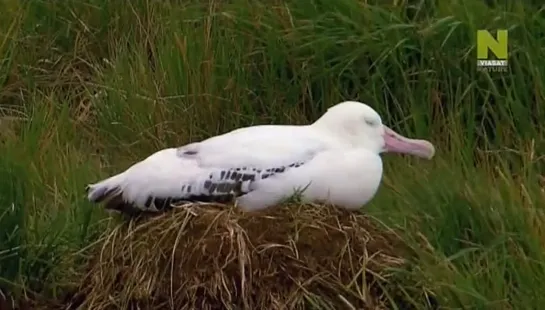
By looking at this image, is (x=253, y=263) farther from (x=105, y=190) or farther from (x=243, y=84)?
(x=243, y=84)

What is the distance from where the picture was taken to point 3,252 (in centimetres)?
529

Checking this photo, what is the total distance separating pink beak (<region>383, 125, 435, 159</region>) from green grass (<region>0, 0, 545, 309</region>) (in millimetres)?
93

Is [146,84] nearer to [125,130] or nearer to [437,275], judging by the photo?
[125,130]

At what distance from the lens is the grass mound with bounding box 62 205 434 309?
491 centimetres

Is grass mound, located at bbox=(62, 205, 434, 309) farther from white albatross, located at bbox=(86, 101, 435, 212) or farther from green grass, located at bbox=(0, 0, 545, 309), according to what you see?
green grass, located at bbox=(0, 0, 545, 309)

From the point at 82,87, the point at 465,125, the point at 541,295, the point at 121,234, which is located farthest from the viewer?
the point at 82,87

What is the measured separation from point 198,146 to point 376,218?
2.04 feet

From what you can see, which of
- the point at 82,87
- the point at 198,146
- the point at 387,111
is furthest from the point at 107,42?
the point at 198,146

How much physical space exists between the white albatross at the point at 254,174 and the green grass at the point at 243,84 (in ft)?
0.86

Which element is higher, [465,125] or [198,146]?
[198,146]

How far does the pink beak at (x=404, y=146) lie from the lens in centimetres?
556

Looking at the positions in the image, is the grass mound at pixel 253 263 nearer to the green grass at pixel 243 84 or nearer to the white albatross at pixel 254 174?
the white albatross at pixel 254 174

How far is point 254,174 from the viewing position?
522 centimetres

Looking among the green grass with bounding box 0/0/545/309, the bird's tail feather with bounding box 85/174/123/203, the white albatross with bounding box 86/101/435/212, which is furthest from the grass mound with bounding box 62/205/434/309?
the green grass with bounding box 0/0/545/309
